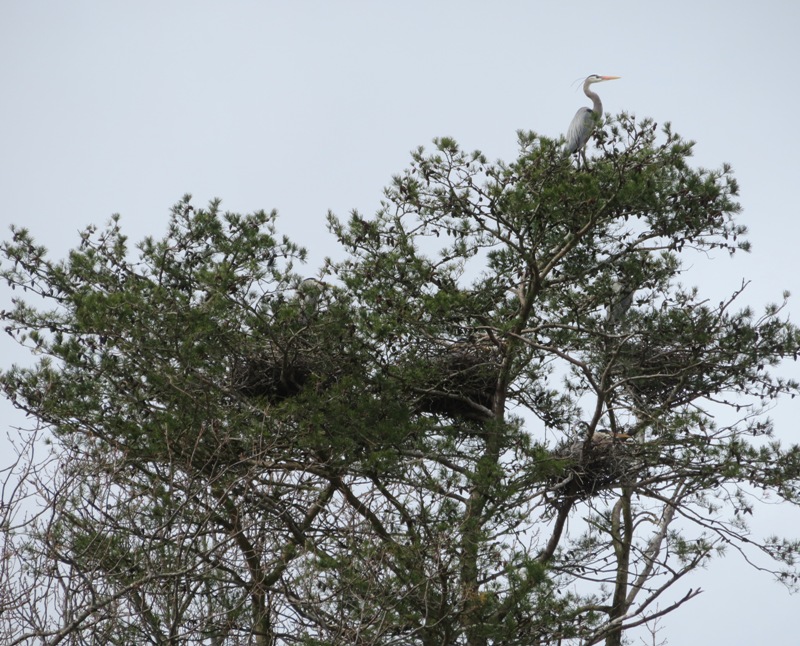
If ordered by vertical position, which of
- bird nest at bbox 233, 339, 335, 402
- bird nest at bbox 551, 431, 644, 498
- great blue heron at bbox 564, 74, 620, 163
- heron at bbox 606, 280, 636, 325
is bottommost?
bird nest at bbox 551, 431, 644, 498

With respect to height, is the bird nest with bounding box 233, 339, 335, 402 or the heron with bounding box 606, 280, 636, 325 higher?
the heron with bounding box 606, 280, 636, 325

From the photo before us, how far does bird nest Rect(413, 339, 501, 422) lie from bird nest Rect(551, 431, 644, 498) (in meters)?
0.70

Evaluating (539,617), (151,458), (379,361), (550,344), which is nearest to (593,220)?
(550,344)

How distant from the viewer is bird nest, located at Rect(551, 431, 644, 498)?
837 cm

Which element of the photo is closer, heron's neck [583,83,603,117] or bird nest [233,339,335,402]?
bird nest [233,339,335,402]

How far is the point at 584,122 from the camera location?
9.89 m

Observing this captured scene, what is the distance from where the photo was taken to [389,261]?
833 cm

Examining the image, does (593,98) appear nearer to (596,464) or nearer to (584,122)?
(584,122)

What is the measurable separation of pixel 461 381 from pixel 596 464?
1.23 m

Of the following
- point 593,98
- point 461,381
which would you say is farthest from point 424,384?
point 593,98

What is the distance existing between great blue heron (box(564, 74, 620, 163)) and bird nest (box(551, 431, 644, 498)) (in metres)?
2.11

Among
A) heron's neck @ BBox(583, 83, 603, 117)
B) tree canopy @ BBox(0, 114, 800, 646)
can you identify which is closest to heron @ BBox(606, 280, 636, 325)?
tree canopy @ BBox(0, 114, 800, 646)

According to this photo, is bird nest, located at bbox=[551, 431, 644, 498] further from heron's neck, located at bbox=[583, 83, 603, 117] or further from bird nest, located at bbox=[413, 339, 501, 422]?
heron's neck, located at bbox=[583, 83, 603, 117]

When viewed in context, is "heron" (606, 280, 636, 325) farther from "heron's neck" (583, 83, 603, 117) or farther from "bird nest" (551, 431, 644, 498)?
"heron's neck" (583, 83, 603, 117)
